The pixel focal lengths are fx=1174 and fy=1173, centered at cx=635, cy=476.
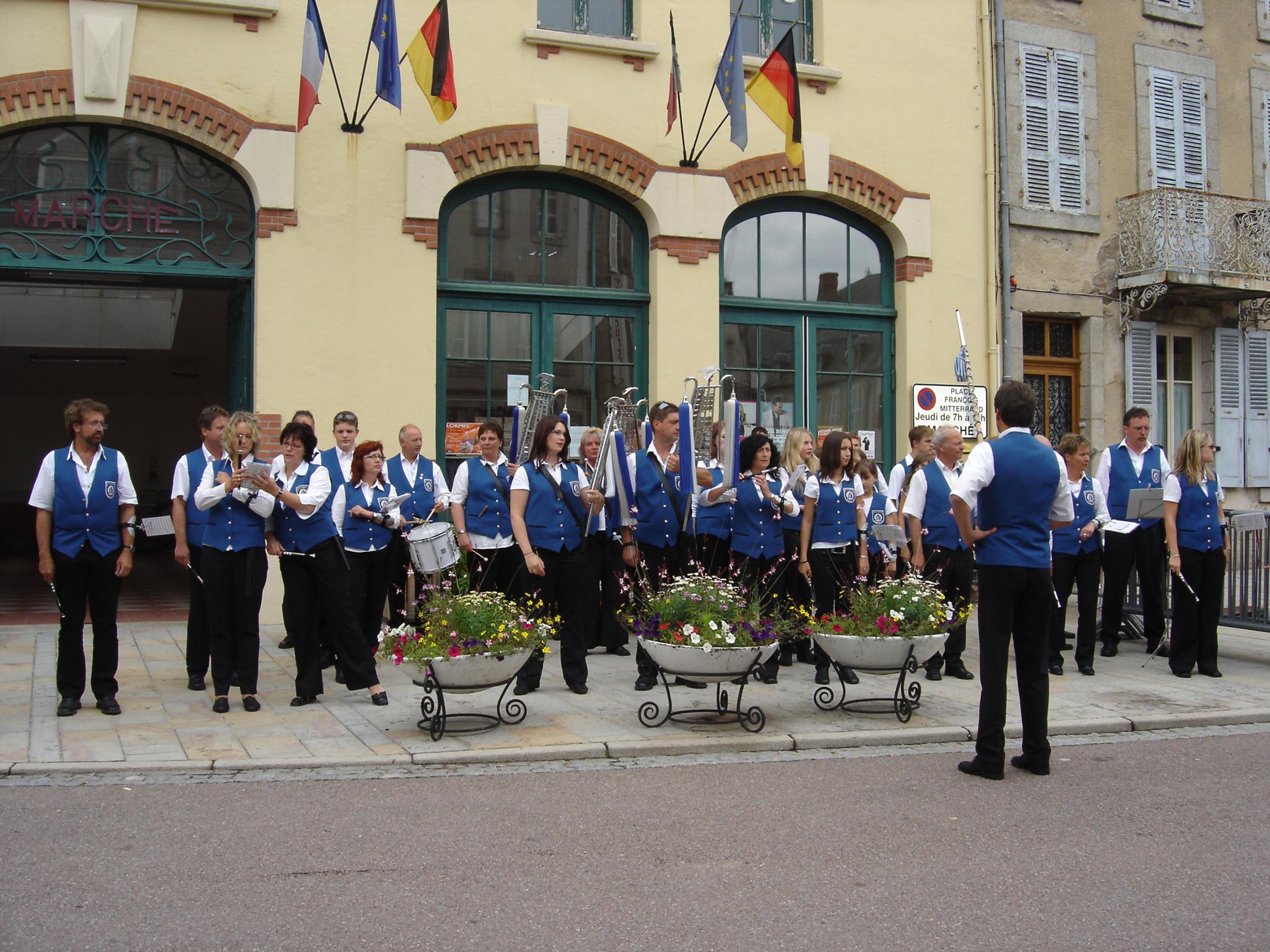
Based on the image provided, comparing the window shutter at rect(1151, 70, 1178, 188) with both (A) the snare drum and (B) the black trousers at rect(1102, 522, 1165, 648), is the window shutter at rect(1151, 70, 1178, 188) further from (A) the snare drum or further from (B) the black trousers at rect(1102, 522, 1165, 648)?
(A) the snare drum

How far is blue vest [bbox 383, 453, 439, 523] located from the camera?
382 inches

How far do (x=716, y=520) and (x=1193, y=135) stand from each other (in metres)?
10.8

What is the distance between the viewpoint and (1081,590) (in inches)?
389

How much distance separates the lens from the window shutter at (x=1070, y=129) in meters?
15.2

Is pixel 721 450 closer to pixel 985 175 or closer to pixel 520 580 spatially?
pixel 520 580

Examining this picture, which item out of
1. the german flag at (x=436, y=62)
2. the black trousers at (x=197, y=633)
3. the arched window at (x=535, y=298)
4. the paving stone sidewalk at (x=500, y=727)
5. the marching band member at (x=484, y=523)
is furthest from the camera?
the arched window at (x=535, y=298)

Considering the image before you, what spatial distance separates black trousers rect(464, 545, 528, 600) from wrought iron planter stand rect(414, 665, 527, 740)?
1710 mm

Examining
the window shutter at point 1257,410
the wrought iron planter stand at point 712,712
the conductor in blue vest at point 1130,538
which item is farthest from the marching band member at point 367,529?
the window shutter at point 1257,410

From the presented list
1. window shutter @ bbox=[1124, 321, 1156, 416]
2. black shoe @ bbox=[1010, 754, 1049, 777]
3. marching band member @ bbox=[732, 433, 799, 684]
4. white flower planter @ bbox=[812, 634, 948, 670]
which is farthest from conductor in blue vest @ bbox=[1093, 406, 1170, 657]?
window shutter @ bbox=[1124, 321, 1156, 416]

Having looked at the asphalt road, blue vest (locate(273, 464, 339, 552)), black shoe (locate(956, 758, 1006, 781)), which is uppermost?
blue vest (locate(273, 464, 339, 552))

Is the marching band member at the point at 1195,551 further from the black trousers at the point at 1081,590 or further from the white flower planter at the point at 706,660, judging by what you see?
the white flower planter at the point at 706,660

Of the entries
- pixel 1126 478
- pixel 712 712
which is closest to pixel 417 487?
pixel 712 712

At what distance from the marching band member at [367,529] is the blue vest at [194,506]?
895 millimetres

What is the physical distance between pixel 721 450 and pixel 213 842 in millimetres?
5059
